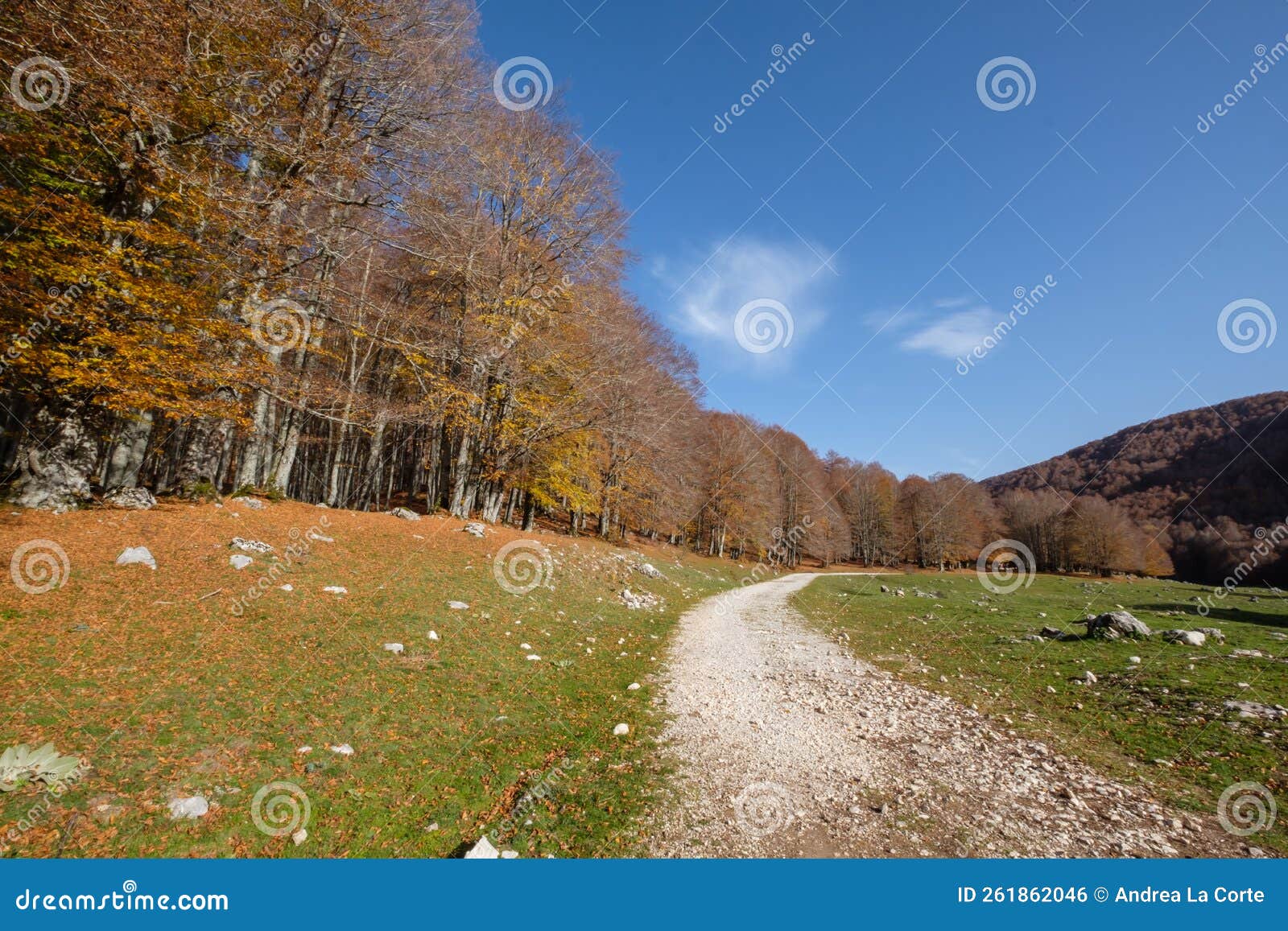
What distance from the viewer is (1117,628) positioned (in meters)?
13.7

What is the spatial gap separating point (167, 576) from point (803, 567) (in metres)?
63.7

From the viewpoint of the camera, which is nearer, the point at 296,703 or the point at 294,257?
the point at 296,703

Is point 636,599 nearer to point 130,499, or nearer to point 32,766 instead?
point 32,766

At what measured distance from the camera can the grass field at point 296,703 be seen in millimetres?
4695

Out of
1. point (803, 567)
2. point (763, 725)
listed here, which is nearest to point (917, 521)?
point (803, 567)

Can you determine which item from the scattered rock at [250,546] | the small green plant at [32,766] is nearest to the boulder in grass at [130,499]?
the scattered rock at [250,546]

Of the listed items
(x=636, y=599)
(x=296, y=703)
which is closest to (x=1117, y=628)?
(x=636, y=599)

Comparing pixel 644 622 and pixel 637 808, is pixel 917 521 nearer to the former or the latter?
pixel 644 622

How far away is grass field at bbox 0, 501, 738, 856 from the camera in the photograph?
470 centimetres

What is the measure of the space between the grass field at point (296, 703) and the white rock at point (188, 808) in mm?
93

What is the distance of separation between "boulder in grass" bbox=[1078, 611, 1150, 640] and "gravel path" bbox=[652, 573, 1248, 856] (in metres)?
8.48

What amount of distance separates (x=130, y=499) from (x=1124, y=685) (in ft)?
75.7

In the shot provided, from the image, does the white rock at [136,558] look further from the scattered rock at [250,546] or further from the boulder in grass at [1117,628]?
the boulder in grass at [1117,628]

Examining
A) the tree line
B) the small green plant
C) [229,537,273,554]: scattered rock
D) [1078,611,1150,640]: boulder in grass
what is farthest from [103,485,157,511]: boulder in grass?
[1078,611,1150,640]: boulder in grass
